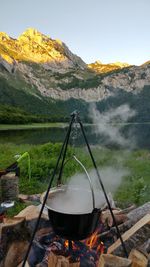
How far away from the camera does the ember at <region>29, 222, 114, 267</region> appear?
455 centimetres

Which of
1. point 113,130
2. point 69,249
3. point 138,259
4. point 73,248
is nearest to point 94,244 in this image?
point 73,248

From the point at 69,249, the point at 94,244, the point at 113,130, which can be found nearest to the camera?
the point at 69,249

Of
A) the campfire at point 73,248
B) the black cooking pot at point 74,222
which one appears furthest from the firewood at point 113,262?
the campfire at point 73,248

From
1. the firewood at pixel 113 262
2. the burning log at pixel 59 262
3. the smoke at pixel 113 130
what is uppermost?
the firewood at pixel 113 262

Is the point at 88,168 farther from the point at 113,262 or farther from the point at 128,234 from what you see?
the point at 113,262

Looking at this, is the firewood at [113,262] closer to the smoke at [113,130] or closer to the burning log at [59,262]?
the burning log at [59,262]

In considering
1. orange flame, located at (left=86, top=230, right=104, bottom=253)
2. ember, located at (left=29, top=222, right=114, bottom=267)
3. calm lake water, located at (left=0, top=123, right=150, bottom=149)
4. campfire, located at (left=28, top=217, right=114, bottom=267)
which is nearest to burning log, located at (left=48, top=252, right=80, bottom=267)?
campfire, located at (left=28, top=217, right=114, bottom=267)

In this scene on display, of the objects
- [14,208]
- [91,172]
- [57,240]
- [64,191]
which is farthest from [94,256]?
[91,172]

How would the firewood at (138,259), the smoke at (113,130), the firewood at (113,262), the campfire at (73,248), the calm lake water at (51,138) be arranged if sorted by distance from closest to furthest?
the firewood at (113,262) < the firewood at (138,259) < the campfire at (73,248) < the calm lake water at (51,138) < the smoke at (113,130)

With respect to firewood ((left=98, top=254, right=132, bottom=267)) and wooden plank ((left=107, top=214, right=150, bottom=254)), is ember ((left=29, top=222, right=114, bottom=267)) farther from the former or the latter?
firewood ((left=98, top=254, right=132, bottom=267))

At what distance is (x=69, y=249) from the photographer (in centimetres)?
465

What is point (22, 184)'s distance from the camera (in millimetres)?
10773

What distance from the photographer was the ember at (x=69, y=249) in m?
4.55

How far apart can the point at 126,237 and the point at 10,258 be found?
6.54 feet
